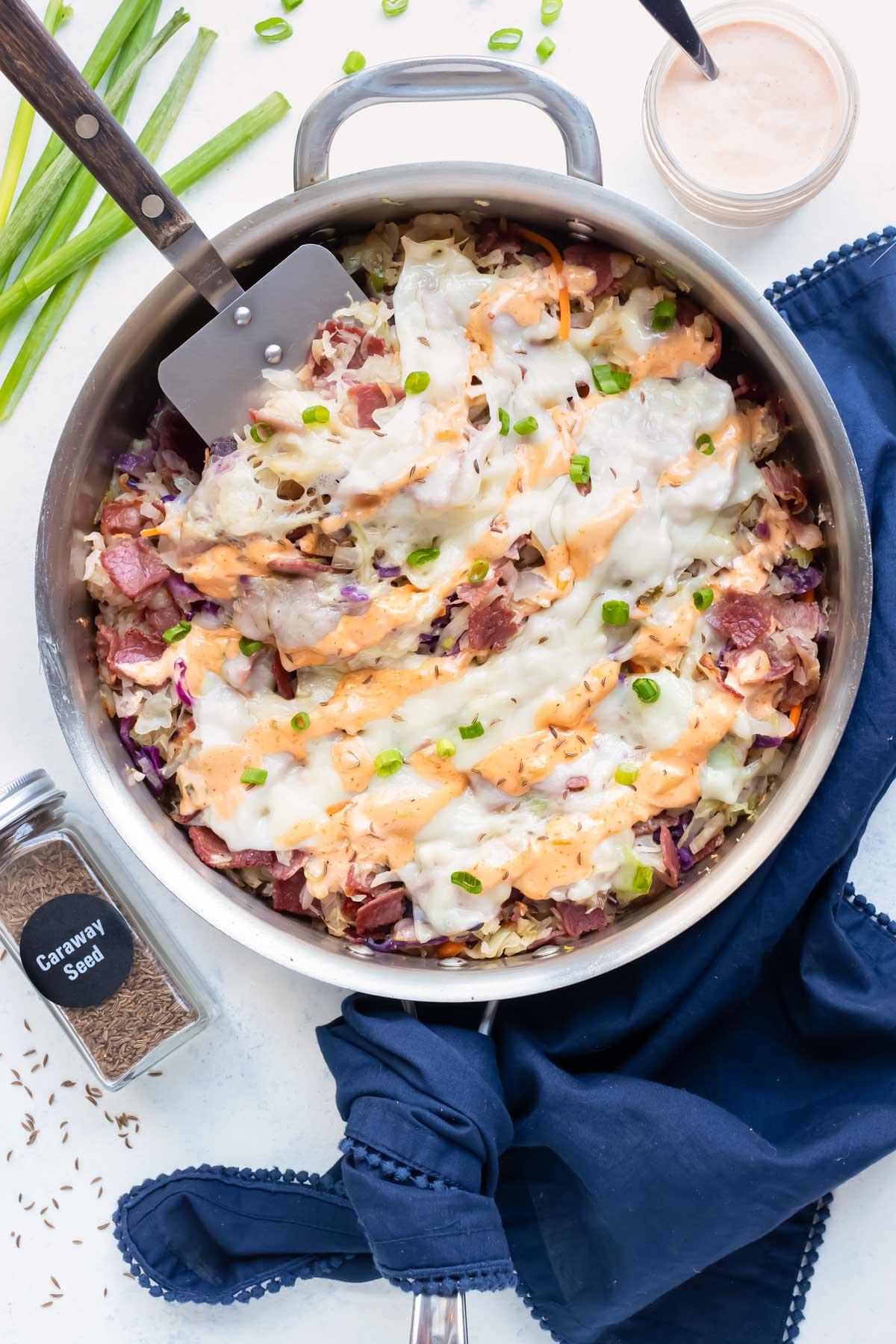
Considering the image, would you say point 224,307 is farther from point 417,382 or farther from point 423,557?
point 423,557

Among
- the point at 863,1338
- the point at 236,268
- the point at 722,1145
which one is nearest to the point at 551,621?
the point at 236,268

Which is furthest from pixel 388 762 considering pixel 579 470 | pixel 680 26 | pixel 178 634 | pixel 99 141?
pixel 680 26

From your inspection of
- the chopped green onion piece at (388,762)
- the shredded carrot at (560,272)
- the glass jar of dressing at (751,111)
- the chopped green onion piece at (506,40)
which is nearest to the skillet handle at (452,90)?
the shredded carrot at (560,272)

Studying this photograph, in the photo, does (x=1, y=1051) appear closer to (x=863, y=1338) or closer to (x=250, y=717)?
(x=250, y=717)

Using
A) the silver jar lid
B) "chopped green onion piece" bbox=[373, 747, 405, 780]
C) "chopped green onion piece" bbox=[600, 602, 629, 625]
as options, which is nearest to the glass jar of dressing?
"chopped green onion piece" bbox=[600, 602, 629, 625]

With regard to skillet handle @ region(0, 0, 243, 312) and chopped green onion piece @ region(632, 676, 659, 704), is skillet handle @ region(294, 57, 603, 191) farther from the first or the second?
chopped green onion piece @ region(632, 676, 659, 704)

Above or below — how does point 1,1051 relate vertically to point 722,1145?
above
